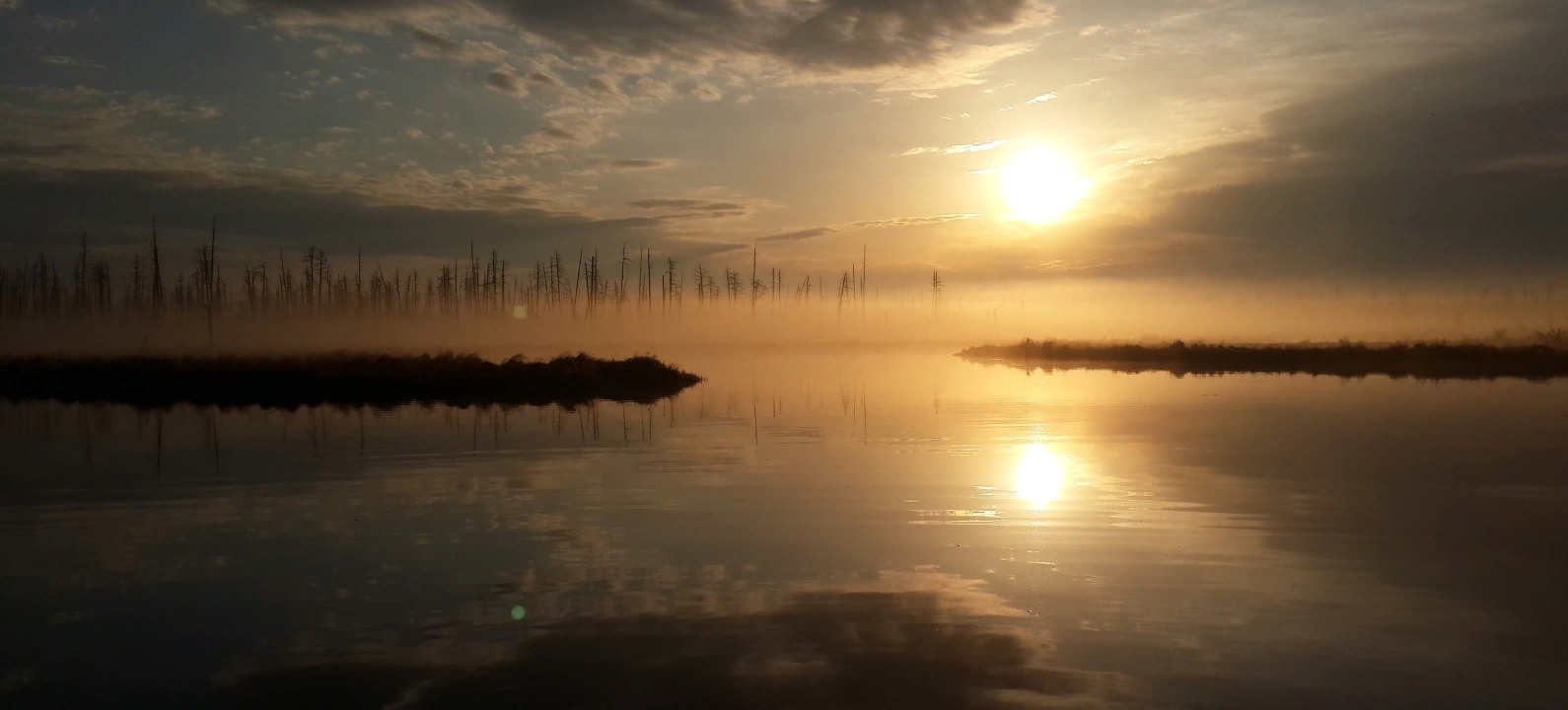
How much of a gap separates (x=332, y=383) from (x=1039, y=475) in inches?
1328

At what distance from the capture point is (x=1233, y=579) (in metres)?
10.1

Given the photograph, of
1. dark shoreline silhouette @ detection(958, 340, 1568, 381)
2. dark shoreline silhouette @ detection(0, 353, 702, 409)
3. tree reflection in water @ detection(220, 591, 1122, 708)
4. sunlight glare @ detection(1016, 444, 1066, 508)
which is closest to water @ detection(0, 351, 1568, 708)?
tree reflection in water @ detection(220, 591, 1122, 708)

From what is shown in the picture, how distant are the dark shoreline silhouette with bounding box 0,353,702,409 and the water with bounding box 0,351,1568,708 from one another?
653 inches

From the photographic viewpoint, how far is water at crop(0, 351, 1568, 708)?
732 cm

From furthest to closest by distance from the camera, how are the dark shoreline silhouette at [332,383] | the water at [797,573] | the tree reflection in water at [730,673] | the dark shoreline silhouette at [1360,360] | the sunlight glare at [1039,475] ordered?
the dark shoreline silhouette at [1360,360], the dark shoreline silhouette at [332,383], the sunlight glare at [1039,475], the water at [797,573], the tree reflection in water at [730,673]

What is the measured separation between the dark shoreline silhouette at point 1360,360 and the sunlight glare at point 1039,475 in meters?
48.7

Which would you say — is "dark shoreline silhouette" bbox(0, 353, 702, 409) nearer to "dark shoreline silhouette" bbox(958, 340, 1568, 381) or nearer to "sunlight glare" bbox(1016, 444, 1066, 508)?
"sunlight glare" bbox(1016, 444, 1066, 508)

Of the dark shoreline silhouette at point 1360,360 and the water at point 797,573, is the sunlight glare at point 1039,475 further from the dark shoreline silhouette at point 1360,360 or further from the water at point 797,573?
the dark shoreline silhouette at point 1360,360

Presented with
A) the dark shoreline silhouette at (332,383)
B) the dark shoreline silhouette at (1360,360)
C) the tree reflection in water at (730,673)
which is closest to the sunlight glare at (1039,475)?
the tree reflection in water at (730,673)

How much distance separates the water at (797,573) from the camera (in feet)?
24.0

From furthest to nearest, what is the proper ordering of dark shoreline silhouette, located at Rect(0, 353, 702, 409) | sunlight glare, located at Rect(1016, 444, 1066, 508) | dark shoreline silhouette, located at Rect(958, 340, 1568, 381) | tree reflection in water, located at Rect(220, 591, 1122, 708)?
dark shoreline silhouette, located at Rect(958, 340, 1568, 381)
dark shoreline silhouette, located at Rect(0, 353, 702, 409)
sunlight glare, located at Rect(1016, 444, 1066, 508)
tree reflection in water, located at Rect(220, 591, 1122, 708)

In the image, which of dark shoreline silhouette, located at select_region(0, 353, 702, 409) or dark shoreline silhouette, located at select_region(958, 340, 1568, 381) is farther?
dark shoreline silhouette, located at select_region(958, 340, 1568, 381)

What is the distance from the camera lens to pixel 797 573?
34.3 feet

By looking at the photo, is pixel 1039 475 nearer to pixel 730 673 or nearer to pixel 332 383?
pixel 730 673
